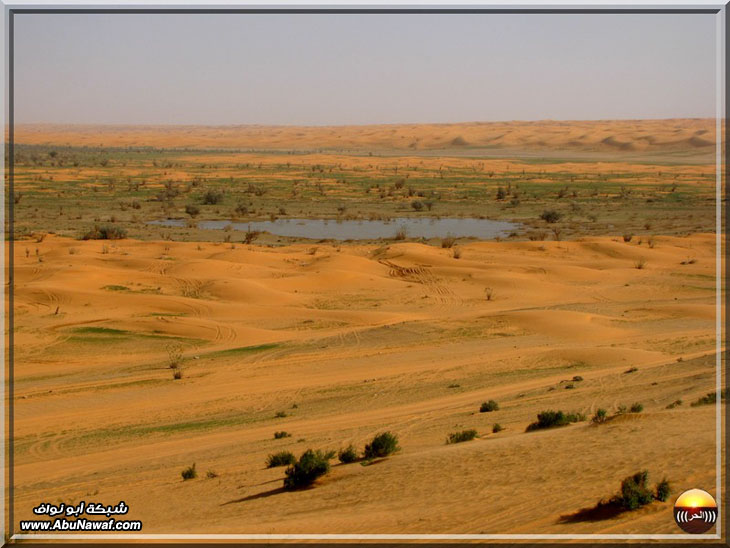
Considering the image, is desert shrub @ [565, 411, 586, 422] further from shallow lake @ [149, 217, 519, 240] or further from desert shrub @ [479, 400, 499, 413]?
shallow lake @ [149, 217, 519, 240]

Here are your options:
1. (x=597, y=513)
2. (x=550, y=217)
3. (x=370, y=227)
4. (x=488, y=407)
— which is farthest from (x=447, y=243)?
A: (x=597, y=513)

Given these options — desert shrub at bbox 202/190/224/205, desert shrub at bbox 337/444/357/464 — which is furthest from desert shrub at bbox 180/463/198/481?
desert shrub at bbox 202/190/224/205

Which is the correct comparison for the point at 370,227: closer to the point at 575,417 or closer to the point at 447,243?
the point at 447,243

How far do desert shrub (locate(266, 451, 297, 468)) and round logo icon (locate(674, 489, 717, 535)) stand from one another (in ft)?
18.2

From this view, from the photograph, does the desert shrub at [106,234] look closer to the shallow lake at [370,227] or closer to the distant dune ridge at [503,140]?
the shallow lake at [370,227]

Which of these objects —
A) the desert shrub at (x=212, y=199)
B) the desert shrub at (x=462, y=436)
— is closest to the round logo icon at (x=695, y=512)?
the desert shrub at (x=462, y=436)

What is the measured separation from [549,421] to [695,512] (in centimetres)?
507

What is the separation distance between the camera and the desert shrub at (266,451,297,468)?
440 inches

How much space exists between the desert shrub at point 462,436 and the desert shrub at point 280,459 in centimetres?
246

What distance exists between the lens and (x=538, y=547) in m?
7.12

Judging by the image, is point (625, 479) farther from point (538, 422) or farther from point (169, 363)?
point (169, 363)

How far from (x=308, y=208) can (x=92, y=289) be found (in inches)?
1122

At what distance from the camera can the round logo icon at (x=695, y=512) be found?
706 centimetres

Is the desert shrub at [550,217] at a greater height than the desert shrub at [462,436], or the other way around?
the desert shrub at [550,217]
